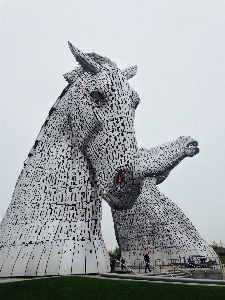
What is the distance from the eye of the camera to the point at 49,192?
9.38 meters

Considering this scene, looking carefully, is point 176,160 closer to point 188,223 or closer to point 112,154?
point 188,223

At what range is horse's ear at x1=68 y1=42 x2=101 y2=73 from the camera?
378 inches

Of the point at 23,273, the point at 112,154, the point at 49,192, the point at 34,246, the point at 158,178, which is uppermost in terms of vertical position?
the point at 158,178

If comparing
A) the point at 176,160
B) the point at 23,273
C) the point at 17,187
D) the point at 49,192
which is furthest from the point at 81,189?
the point at 176,160

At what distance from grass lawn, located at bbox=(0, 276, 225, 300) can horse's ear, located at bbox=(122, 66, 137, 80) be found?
19.2ft

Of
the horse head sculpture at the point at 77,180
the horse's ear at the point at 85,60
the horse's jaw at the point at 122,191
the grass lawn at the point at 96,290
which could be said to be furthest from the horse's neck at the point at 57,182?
the grass lawn at the point at 96,290

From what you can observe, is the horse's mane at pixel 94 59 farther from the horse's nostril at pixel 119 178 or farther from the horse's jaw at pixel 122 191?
the horse's jaw at pixel 122 191

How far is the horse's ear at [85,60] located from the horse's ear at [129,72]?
4.04 ft

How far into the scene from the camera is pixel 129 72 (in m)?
10.9

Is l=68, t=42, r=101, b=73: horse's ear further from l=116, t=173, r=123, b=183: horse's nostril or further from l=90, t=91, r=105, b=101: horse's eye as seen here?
l=116, t=173, r=123, b=183: horse's nostril

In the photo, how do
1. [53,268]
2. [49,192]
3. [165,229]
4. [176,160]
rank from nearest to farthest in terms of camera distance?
[53,268]
[49,192]
[165,229]
[176,160]

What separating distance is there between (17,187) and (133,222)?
31.0 feet

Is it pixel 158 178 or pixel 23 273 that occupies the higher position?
pixel 158 178

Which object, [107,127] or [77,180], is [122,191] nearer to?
[77,180]
